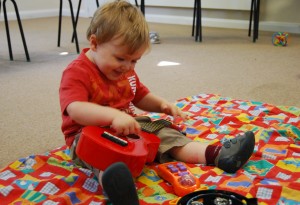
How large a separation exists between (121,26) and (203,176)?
40 centimetres

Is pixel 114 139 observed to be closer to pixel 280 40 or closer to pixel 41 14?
pixel 280 40

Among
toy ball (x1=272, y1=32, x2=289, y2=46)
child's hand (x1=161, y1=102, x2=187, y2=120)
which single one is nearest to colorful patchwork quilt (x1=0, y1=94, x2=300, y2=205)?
child's hand (x1=161, y1=102, x2=187, y2=120)

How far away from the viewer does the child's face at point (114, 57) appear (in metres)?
0.88

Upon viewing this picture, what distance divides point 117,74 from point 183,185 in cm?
32

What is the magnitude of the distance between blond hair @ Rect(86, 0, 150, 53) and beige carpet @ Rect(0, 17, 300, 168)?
18.2 inches

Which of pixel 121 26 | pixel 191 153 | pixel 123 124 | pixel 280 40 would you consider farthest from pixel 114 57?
pixel 280 40

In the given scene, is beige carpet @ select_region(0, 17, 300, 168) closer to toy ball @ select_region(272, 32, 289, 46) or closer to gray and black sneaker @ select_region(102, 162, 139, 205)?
toy ball @ select_region(272, 32, 289, 46)

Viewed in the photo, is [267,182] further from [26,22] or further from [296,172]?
[26,22]

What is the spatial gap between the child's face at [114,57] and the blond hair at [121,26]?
11 mm

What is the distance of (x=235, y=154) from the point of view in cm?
91

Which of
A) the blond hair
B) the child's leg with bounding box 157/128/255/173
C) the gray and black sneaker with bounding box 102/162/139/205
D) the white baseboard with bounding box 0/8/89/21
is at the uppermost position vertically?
the blond hair

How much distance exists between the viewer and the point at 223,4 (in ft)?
11.3

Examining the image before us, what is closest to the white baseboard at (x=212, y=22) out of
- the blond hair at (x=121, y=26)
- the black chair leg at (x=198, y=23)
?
the black chair leg at (x=198, y=23)

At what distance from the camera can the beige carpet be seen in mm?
1334
